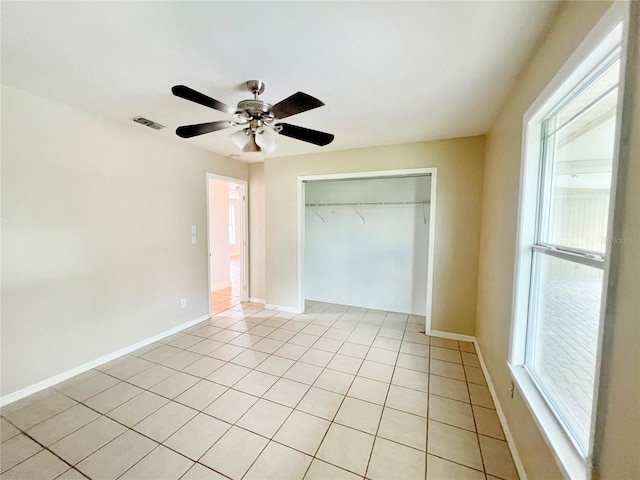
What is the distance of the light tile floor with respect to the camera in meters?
1.56

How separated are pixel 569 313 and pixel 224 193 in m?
5.73

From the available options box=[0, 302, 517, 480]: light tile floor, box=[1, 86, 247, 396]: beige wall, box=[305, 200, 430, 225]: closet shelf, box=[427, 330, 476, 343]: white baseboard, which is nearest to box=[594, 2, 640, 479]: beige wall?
box=[0, 302, 517, 480]: light tile floor

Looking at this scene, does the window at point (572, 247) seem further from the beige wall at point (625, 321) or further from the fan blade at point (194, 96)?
the fan blade at point (194, 96)

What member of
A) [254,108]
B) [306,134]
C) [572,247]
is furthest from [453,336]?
[254,108]

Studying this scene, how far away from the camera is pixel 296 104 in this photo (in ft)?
5.35

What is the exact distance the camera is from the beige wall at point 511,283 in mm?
742

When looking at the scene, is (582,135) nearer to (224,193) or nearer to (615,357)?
(615,357)

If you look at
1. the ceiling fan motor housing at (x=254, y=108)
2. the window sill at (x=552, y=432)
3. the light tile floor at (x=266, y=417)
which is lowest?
the light tile floor at (x=266, y=417)

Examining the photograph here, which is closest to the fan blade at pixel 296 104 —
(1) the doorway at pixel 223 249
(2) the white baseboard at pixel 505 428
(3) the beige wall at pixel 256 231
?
(2) the white baseboard at pixel 505 428

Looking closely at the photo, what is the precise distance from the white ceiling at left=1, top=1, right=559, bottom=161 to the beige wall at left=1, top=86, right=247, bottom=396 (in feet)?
1.14

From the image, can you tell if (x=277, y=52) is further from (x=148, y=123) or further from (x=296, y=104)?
(x=148, y=123)

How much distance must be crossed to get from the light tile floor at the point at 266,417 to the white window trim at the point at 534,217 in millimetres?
537

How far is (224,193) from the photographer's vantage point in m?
5.75

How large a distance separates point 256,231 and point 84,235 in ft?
7.99
